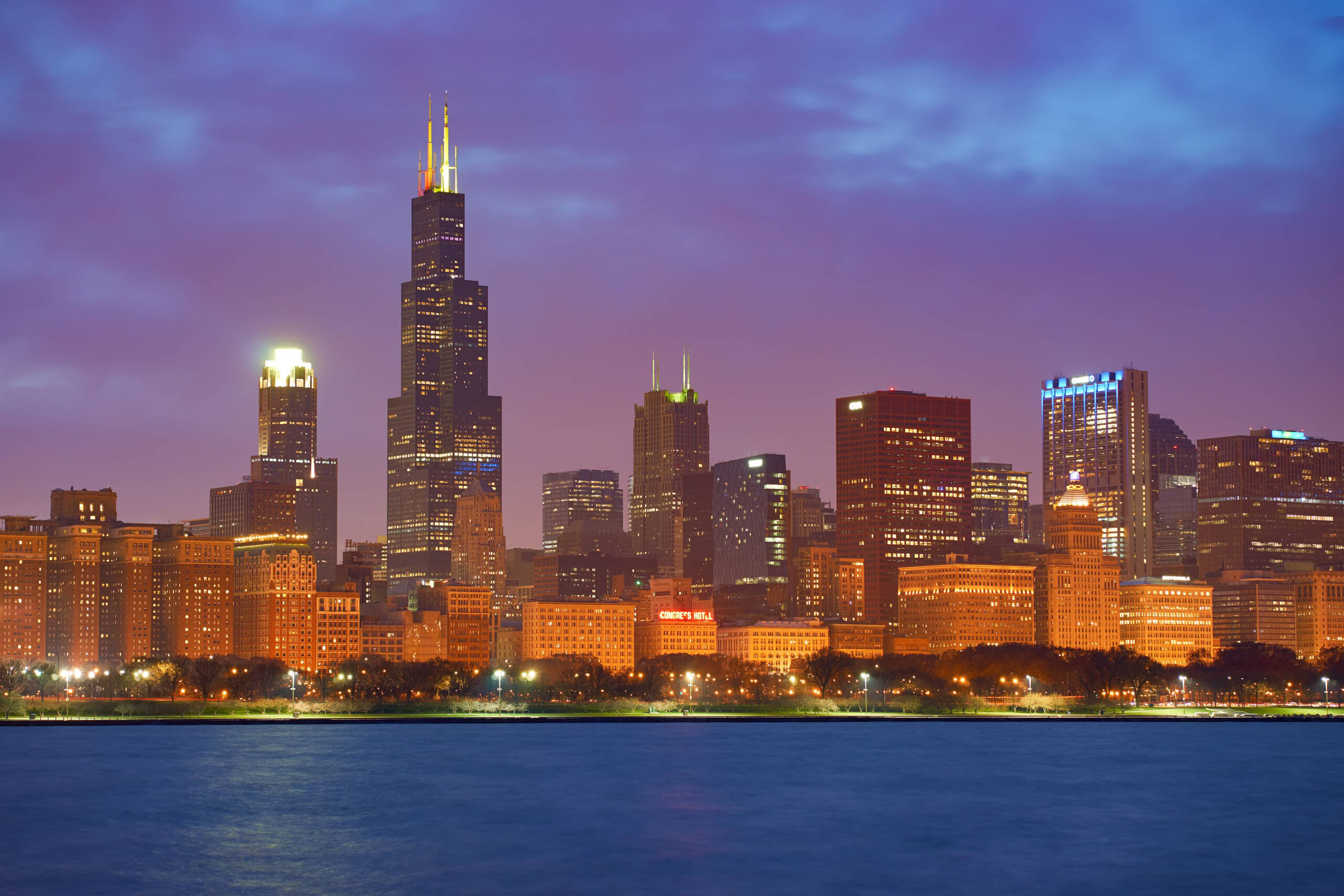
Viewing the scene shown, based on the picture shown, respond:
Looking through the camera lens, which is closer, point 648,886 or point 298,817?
point 648,886

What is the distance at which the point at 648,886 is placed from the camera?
299ft

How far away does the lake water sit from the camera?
9406cm

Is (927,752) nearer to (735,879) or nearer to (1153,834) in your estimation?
(1153,834)

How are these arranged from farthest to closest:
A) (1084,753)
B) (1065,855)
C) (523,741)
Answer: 1. (523,741)
2. (1084,753)
3. (1065,855)

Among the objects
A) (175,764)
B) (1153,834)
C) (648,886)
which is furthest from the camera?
(175,764)

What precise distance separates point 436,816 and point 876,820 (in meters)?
26.4

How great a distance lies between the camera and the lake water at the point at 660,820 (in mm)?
94062

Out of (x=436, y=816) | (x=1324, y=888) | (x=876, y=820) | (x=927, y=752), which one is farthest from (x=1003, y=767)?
(x=1324, y=888)

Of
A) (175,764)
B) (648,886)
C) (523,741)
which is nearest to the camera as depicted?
(648,886)

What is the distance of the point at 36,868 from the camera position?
94.4 metres

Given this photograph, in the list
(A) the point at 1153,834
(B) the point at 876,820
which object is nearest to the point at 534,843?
(B) the point at 876,820

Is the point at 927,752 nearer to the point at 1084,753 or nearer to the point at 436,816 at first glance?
the point at 1084,753

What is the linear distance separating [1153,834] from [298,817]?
49.8m

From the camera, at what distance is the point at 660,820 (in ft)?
389
